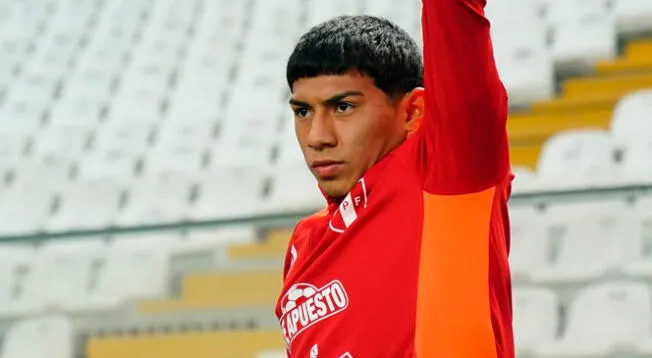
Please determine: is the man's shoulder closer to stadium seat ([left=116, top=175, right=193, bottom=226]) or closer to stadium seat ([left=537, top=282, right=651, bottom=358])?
stadium seat ([left=537, top=282, right=651, bottom=358])

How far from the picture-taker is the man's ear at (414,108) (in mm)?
1227

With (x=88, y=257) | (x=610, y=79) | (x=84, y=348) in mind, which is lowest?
(x=84, y=348)

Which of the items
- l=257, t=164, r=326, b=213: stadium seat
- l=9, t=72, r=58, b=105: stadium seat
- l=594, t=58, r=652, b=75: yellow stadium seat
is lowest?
l=257, t=164, r=326, b=213: stadium seat

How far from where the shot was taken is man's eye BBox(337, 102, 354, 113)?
1209mm

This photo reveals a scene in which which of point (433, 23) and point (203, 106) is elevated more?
point (203, 106)

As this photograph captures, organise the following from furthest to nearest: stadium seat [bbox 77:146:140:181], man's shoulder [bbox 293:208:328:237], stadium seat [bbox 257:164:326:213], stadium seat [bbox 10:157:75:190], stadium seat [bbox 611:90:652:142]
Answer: stadium seat [bbox 77:146:140:181] → stadium seat [bbox 10:157:75:190] → stadium seat [bbox 257:164:326:213] → stadium seat [bbox 611:90:652:142] → man's shoulder [bbox 293:208:328:237]

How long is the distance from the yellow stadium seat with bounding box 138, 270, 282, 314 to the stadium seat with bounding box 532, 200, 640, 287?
0.87m

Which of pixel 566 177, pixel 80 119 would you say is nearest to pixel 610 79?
pixel 566 177

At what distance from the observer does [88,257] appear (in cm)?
379

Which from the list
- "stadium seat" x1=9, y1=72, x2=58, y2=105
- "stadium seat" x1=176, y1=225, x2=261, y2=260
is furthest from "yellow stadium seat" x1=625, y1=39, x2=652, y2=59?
"stadium seat" x1=9, y1=72, x2=58, y2=105

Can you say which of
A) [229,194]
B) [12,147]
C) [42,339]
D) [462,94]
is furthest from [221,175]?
[462,94]

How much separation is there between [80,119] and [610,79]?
2.83 metres

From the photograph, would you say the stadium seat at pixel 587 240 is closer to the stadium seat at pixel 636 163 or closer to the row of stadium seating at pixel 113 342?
the stadium seat at pixel 636 163

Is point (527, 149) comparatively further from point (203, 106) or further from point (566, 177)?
A: point (203, 106)
